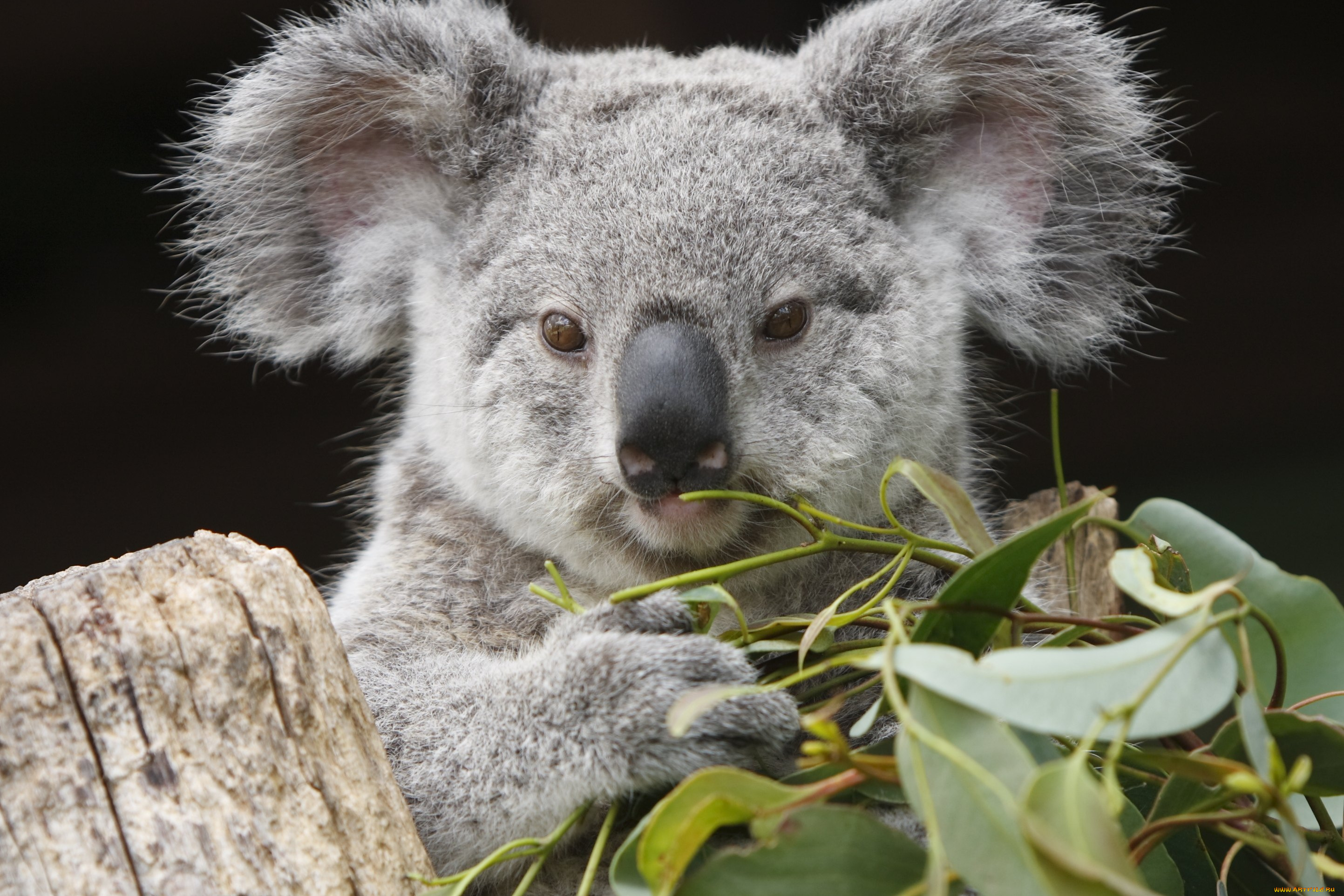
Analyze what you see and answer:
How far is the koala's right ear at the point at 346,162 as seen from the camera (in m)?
1.78

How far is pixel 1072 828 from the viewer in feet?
2.26

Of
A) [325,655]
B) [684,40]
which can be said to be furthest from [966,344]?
[684,40]

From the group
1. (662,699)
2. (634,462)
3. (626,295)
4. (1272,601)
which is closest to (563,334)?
(626,295)

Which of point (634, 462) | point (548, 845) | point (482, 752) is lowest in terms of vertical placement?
point (482, 752)

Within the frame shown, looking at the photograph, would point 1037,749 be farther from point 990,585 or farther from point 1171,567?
point 1171,567

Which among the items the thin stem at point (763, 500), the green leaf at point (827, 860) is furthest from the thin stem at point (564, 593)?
the green leaf at point (827, 860)

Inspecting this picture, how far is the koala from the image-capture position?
1.37 metres

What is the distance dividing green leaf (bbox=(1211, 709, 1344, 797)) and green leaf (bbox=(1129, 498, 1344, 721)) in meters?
0.04

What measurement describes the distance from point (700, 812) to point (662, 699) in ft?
1.17

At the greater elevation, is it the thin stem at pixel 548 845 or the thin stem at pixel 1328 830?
the thin stem at pixel 1328 830

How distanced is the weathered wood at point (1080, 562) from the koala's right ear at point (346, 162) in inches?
42.9

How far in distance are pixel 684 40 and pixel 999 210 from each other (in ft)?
7.41

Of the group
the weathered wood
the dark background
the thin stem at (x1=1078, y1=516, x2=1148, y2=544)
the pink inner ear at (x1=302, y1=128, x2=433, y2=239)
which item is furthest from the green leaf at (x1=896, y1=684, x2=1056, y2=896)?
the dark background

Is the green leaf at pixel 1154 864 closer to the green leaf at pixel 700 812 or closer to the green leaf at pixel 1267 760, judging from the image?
the green leaf at pixel 1267 760
